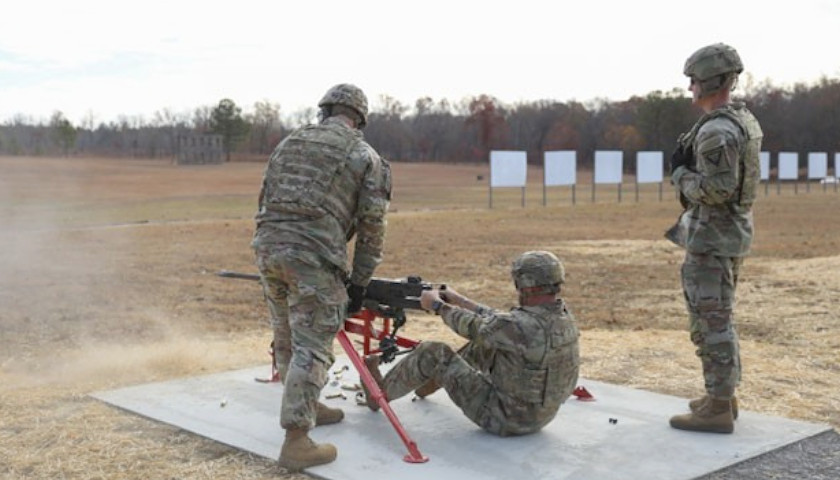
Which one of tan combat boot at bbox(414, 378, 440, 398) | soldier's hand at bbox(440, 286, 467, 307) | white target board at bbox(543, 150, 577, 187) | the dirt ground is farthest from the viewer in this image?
white target board at bbox(543, 150, 577, 187)

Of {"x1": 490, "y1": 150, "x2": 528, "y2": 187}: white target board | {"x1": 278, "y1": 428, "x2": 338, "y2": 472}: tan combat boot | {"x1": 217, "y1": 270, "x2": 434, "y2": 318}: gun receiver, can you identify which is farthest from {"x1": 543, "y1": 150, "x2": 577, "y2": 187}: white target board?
{"x1": 278, "y1": 428, "x2": 338, "y2": 472}: tan combat boot

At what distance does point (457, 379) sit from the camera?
5582mm

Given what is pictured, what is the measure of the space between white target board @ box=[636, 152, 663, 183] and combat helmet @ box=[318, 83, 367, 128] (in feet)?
133

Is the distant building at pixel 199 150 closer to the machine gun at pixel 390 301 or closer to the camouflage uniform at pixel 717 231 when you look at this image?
the machine gun at pixel 390 301

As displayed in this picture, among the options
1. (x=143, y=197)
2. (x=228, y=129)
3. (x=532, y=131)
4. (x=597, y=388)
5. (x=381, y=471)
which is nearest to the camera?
(x=381, y=471)

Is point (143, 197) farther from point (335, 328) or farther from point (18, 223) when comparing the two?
point (335, 328)

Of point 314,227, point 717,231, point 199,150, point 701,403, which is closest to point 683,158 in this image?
point 717,231

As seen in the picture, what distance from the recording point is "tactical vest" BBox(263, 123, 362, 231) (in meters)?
5.15

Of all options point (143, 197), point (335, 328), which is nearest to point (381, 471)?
point (335, 328)

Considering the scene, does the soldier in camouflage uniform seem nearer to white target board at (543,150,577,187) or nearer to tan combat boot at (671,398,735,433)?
tan combat boot at (671,398,735,433)

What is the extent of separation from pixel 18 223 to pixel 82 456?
22787mm

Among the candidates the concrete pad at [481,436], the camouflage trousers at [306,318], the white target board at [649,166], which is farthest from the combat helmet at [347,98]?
the white target board at [649,166]

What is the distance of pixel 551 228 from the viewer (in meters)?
25.9

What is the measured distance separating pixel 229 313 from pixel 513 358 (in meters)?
6.36
